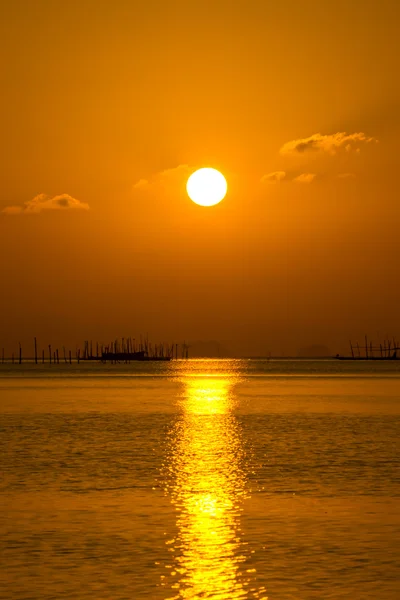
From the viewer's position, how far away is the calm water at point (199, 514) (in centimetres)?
2162

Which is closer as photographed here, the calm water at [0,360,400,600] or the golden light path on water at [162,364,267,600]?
the golden light path on water at [162,364,267,600]

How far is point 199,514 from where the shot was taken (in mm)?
30641

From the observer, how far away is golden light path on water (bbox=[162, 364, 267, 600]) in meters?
21.2

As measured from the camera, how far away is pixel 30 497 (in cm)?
3397

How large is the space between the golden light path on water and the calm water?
57mm

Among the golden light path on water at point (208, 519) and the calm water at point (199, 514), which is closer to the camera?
the golden light path on water at point (208, 519)

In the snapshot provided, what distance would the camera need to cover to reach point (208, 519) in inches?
1169

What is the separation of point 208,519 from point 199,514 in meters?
0.98

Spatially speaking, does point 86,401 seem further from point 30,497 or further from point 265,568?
point 265,568

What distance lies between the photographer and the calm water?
21.6 m

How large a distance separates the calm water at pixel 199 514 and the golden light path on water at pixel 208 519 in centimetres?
6

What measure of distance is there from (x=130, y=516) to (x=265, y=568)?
802cm

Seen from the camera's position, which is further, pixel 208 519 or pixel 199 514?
pixel 199 514

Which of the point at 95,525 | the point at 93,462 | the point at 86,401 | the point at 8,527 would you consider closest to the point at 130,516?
the point at 95,525
